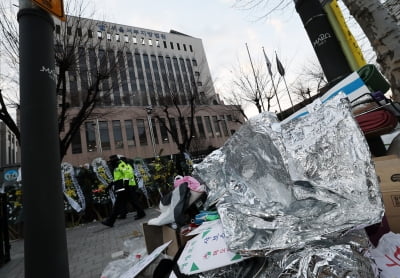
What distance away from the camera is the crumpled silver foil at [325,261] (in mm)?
833

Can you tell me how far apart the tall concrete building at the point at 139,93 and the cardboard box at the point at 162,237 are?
10.5 feet

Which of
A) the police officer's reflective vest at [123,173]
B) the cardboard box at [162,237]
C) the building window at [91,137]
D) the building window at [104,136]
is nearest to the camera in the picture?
the cardboard box at [162,237]

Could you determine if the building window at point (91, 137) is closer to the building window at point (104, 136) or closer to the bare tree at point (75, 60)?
the building window at point (104, 136)

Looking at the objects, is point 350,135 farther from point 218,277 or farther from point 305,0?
point 305,0

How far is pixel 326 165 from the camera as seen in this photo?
1218 millimetres

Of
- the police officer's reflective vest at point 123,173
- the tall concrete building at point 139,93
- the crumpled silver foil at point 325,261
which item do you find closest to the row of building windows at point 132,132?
the tall concrete building at point 139,93

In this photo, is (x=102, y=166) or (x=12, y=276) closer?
(x=12, y=276)

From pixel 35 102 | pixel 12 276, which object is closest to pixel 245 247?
pixel 35 102

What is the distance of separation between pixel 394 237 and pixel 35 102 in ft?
7.01

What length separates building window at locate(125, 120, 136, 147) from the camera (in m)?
28.1

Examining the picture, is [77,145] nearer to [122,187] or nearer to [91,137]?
[91,137]

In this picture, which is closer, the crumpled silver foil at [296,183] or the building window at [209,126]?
the crumpled silver foil at [296,183]

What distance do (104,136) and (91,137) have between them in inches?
58.5

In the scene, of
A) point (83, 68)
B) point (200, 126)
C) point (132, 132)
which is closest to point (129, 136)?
point (132, 132)
